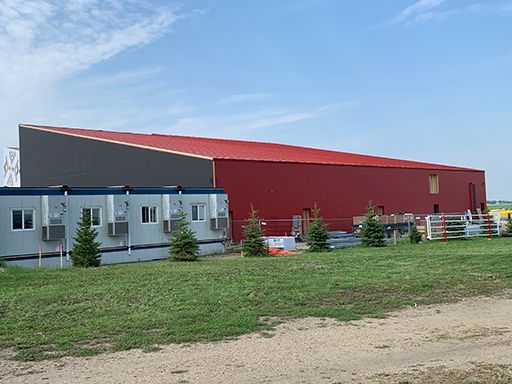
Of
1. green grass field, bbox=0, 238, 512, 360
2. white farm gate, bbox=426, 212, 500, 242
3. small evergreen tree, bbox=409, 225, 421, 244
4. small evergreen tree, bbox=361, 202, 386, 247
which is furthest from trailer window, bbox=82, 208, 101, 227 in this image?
white farm gate, bbox=426, 212, 500, 242

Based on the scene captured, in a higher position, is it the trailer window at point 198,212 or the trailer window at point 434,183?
the trailer window at point 434,183

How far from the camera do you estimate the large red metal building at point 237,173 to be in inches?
1364

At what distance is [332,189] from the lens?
1607 inches

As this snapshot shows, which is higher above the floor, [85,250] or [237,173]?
[237,173]

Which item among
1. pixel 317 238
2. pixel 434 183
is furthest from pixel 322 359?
pixel 434 183

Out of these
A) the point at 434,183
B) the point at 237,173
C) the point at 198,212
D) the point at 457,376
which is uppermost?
the point at 237,173

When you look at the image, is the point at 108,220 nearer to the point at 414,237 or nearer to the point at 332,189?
the point at 414,237

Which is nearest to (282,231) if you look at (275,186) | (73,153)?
(275,186)

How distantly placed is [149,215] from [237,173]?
304 inches

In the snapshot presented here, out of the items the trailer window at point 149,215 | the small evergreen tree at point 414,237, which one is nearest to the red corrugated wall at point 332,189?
the trailer window at point 149,215

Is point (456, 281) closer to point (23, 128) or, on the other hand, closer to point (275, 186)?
point (275, 186)

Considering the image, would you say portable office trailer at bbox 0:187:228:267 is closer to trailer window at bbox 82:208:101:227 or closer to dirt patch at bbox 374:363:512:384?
trailer window at bbox 82:208:101:227

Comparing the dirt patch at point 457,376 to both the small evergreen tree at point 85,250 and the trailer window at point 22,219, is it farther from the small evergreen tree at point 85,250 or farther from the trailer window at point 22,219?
the trailer window at point 22,219

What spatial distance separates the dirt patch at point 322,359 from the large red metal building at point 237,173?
2527 cm
